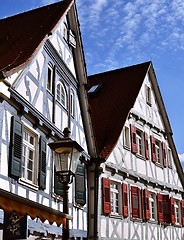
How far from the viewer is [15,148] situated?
9312 mm

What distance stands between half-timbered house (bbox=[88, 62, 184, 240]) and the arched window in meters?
2.60

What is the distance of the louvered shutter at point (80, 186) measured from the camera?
1323 cm

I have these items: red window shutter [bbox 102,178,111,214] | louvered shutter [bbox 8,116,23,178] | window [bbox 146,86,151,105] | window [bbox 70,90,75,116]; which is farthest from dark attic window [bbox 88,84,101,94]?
louvered shutter [bbox 8,116,23,178]

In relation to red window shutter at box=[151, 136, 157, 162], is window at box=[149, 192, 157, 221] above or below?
below

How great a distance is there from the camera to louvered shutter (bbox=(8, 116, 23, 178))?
905cm

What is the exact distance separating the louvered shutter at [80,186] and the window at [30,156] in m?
3.08

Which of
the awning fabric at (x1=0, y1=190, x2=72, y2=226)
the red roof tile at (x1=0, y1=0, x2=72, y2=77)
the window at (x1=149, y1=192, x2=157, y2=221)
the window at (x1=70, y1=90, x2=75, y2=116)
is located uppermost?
the red roof tile at (x1=0, y1=0, x2=72, y2=77)

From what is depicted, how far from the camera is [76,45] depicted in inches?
567

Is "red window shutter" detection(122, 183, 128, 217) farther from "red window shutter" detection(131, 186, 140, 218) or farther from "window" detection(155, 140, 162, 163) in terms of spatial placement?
"window" detection(155, 140, 162, 163)

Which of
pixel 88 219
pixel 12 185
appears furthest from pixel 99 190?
pixel 12 185

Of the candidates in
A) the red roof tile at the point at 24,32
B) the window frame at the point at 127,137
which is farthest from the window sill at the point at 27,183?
the window frame at the point at 127,137

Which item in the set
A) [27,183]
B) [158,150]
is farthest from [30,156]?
[158,150]

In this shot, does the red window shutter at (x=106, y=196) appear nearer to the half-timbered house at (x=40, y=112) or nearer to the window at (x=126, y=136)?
the half-timbered house at (x=40, y=112)

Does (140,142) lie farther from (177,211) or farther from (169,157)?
(177,211)
